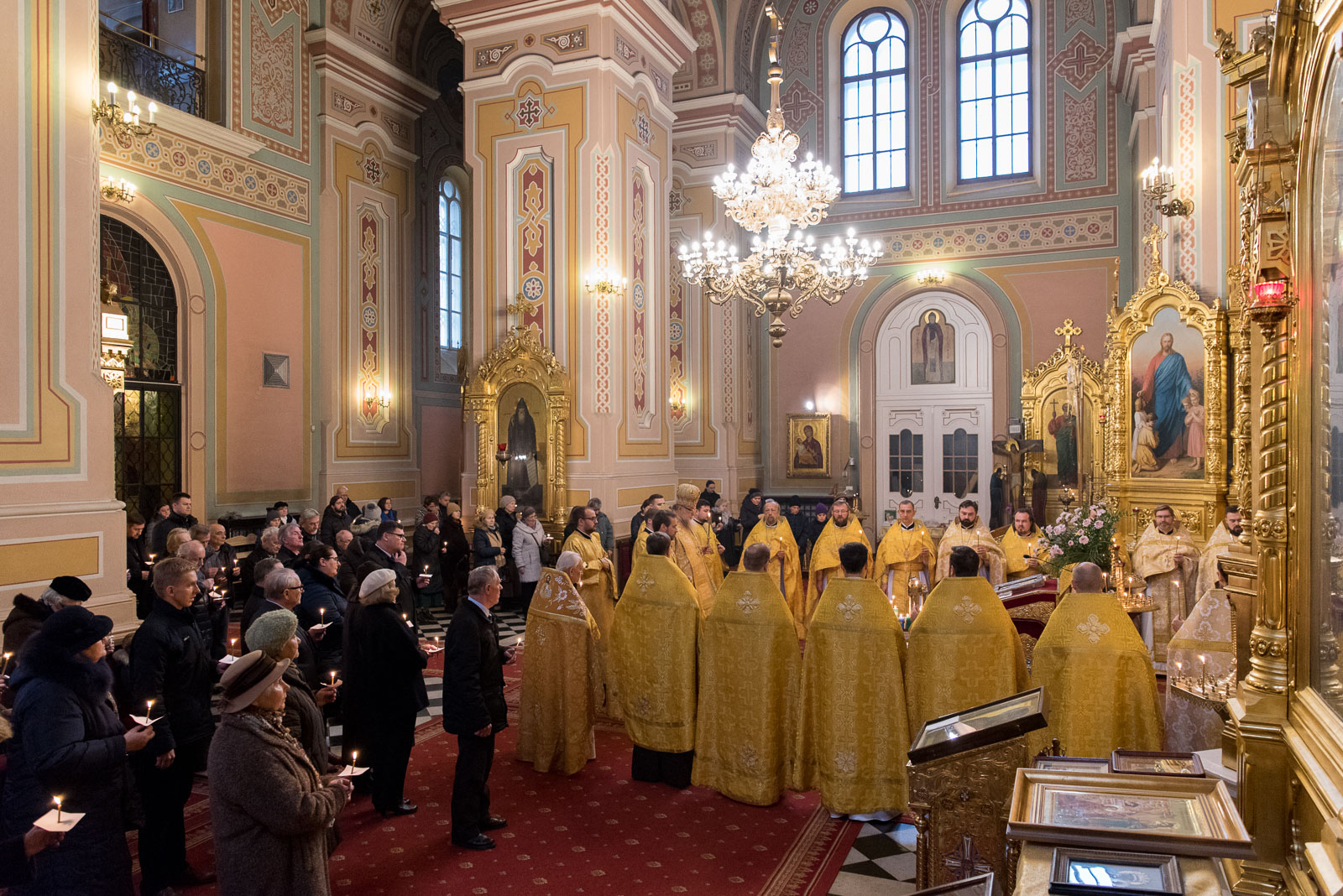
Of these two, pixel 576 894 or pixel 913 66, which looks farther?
pixel 913 66

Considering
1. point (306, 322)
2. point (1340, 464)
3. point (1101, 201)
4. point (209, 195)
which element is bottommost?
point (1340, 464)

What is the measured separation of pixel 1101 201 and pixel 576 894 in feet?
47.9

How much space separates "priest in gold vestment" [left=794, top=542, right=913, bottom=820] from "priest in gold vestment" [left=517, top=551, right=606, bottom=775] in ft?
5.10

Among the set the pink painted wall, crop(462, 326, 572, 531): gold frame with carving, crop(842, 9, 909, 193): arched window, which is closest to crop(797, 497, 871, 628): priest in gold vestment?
crop(462, 326, 572, 531): gold frame with carving

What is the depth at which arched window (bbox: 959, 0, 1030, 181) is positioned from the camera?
52.1 ft

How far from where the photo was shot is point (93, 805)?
3.24 m

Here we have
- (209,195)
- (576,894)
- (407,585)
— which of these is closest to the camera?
(576,894)

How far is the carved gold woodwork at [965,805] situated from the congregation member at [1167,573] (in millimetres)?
4997

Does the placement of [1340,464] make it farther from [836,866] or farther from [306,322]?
[306,322]

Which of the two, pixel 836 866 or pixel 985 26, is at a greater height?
pixel 985 26

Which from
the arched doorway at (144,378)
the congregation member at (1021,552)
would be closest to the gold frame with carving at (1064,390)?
the congregation member at (1021,552)

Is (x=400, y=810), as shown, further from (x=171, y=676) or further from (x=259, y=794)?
(x=259, y=794)

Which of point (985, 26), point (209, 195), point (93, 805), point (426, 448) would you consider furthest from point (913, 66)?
point (93, 805)

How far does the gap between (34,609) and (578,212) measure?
864 centimetres
